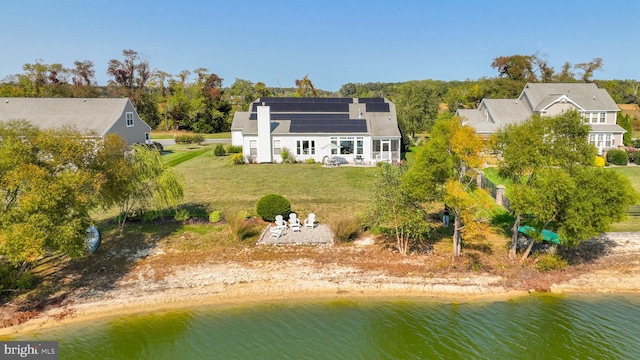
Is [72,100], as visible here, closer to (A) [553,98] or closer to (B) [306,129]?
(B) [306,129]

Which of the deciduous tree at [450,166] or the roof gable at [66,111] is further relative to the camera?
the roof gable at [66,111]

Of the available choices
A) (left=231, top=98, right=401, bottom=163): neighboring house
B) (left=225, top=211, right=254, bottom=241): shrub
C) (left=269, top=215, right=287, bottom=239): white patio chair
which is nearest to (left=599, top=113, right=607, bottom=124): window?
(left=231, top=98, right=401, bottom=163): neighboring house

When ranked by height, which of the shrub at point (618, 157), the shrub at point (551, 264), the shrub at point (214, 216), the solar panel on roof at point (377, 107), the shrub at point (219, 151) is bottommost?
the shrub at point (551, 264)

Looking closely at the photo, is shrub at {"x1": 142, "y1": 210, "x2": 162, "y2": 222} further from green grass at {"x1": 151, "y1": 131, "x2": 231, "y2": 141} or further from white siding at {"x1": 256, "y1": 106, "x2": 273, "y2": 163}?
green grass at {"x1": 151, "y1": 131, "x2": 231, "y2": 141}

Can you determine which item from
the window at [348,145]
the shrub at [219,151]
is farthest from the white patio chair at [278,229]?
the shrub at [219,151]

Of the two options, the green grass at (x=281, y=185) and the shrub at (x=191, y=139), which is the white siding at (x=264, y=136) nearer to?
the green grass at (x=281, y=185)

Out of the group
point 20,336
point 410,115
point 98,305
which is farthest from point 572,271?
point 410,115
